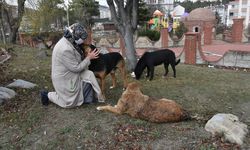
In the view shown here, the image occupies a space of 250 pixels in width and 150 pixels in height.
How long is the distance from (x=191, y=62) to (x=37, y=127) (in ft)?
34.6

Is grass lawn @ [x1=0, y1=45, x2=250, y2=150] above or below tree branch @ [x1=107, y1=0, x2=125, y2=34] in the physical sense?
below

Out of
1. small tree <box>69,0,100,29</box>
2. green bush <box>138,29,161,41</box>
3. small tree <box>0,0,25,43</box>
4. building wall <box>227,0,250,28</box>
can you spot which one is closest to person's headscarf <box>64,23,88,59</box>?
small tree <box>0,0,25,43</box>

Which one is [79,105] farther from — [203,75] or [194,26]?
[194,26]

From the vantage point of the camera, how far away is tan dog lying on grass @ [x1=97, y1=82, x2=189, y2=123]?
4445 mm

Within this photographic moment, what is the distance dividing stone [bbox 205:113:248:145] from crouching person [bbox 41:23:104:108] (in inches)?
87.1

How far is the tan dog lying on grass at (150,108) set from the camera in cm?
445

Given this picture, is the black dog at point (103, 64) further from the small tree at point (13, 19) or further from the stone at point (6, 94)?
the small tree at point (13, 19)

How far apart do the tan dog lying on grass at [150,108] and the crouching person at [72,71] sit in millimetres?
815

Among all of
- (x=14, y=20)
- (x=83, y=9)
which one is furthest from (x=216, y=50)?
(x=83, y=9)

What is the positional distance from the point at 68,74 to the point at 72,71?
125 mm

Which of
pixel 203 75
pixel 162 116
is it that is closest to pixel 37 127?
pixel 162 116

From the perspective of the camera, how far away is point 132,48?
365 inches

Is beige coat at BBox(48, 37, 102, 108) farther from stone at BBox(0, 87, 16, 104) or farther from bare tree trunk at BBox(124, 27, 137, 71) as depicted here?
bare tree trunk at BBox(124, 27, 137, 71)

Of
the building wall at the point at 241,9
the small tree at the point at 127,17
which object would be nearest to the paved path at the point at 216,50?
the small tree at the point at 127,17
